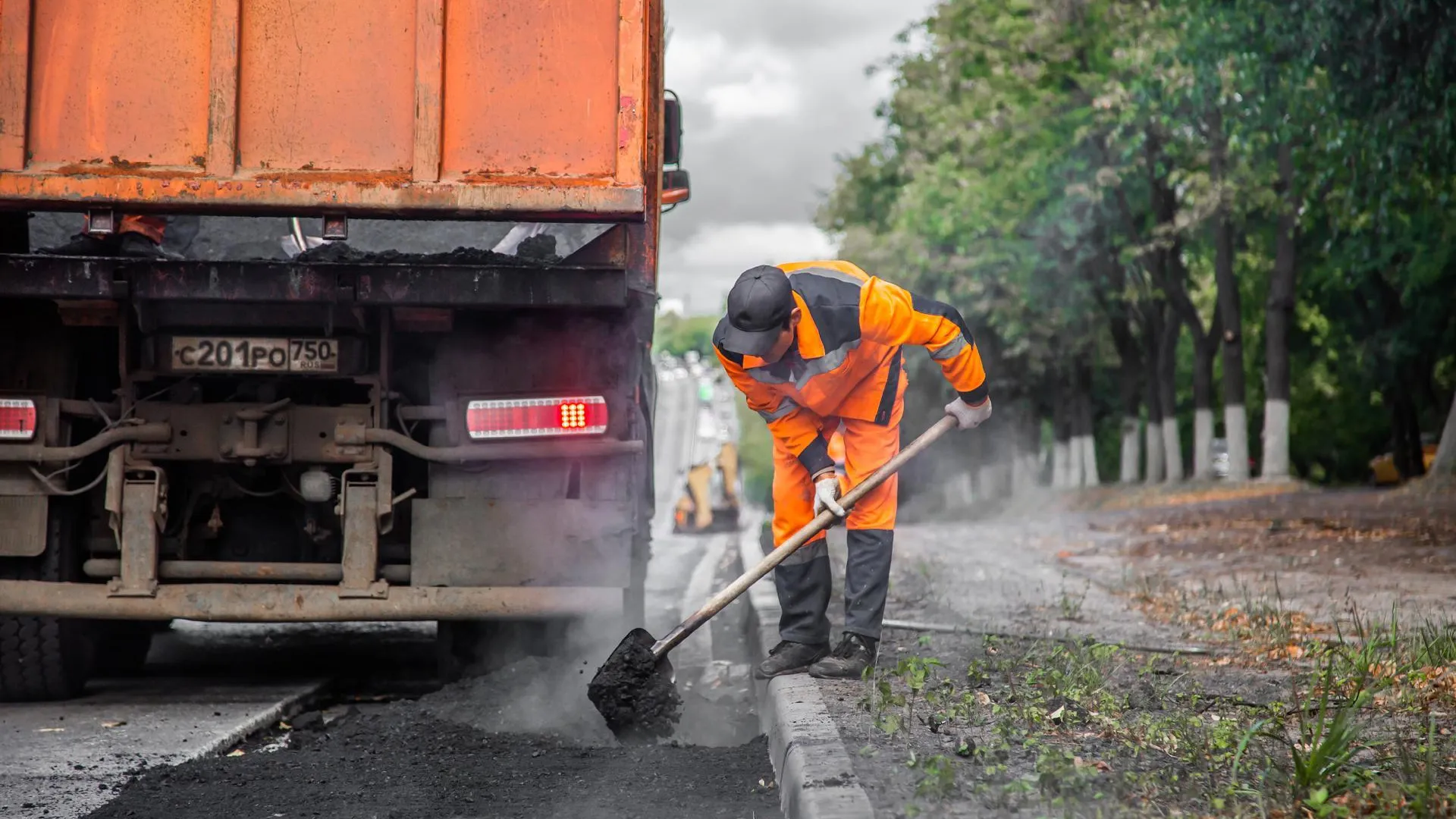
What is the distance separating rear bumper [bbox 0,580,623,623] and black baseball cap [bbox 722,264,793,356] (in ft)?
4.39

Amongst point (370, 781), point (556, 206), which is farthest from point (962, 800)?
point (556, 206)

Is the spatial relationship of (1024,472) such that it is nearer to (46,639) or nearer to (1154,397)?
(1154,397)

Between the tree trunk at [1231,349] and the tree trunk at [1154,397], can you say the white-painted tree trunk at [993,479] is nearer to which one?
the tree trunk at [1154,397]

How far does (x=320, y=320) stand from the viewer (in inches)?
215

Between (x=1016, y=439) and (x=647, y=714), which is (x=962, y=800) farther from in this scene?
(x=1016, y=439)

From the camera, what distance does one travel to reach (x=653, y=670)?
17.0 feet

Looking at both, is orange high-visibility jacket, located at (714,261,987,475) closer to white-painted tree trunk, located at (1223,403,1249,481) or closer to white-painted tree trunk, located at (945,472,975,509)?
white-painted tree trunk, located at (1223,403,1249,481)

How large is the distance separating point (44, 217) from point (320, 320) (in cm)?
112

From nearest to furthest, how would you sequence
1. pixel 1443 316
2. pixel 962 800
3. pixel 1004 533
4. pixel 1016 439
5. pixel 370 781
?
pixel 962 800, pixel 370 781, pixel 1004 533, pixel 1443 316, pixel 1016 439

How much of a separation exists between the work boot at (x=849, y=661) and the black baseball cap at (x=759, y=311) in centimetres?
119

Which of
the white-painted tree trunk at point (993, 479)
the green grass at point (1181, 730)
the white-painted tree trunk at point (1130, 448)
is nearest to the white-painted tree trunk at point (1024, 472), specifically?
the white-painted tree trunk at point (993, 479)

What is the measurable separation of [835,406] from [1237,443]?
1925cm

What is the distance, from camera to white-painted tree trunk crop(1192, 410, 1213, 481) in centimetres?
2520

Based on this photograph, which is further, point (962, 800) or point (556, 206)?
point (556, 206)
